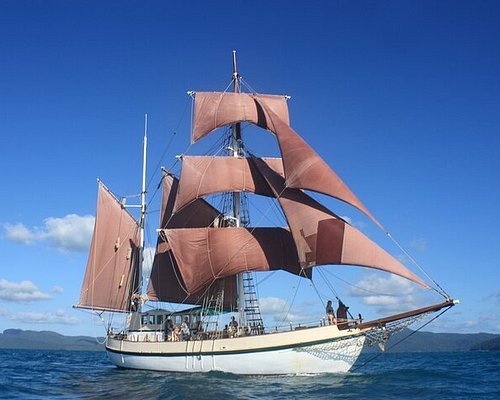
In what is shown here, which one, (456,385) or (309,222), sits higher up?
(309,222)

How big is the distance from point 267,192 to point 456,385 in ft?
63.5

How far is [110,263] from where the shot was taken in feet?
165

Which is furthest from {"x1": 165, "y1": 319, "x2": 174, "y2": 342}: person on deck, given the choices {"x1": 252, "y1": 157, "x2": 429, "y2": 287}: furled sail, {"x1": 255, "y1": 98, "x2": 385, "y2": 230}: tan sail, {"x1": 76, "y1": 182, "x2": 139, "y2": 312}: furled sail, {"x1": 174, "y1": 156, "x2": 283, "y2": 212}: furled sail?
{"x1": 255, "y1": 98, "x2": 385, "y2": 230}: tan sail

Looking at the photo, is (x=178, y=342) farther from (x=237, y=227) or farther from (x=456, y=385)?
(x=456, y=385)

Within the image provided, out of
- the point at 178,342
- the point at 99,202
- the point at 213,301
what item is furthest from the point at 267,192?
the point at 99,202

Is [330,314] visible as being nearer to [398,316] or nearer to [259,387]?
[398,316]

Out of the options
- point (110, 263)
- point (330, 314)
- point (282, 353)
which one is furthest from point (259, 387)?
point (110, 263)

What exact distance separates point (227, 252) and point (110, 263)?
540 inches

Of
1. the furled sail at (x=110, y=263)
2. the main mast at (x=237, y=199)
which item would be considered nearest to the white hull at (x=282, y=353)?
the main mast at (x=237, y=199)

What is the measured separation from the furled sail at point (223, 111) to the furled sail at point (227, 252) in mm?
8842

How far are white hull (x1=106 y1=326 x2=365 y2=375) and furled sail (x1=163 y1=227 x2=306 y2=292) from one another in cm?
654

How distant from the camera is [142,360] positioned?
41.6 metres

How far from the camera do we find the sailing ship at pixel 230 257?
3353cm

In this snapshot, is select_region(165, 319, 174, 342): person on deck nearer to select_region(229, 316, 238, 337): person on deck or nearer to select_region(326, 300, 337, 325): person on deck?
select_region(229, 316, 238, 337): person on deck
